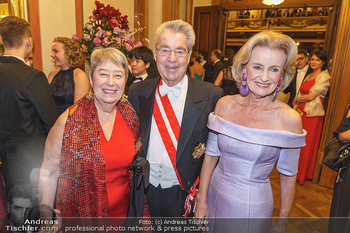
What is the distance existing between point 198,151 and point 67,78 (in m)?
1.89

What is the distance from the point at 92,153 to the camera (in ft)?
4.51

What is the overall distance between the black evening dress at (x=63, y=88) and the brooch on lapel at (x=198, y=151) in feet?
5.74

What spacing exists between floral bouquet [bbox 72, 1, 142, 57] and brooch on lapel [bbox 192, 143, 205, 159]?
1.91m

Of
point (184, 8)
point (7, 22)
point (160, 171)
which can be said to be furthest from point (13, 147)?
point (184, 8)

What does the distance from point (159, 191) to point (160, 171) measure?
0.15m

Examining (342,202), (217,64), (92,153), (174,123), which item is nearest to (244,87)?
(174,123)

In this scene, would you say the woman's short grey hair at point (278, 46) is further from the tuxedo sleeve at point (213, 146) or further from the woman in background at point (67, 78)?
the woman in background at point (67, 78)

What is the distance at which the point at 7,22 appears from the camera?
1.98m

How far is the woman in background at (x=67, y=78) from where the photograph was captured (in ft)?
8.72

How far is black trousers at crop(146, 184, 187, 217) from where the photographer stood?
1.62 m

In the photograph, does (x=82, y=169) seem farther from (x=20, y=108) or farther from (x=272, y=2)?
(x=272, y=2)

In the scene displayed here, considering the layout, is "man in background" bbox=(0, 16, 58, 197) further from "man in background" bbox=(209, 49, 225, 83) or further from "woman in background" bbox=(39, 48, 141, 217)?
"man in background" bbox=(209, 49, 225, 83)

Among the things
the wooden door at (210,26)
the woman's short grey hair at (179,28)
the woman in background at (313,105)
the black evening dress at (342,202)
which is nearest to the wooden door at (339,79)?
the woman in background at (313,105)

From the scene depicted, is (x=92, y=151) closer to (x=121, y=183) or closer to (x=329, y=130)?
(x=121, y=183)
